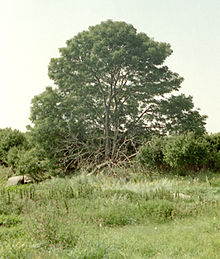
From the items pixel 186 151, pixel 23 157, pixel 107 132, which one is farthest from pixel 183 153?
pixel 23 157

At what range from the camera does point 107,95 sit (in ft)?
62.6

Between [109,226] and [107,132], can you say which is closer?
[109,226]

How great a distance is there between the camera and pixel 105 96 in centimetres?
1912

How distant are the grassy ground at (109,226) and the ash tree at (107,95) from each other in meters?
7.65

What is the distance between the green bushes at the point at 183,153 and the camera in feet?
47.9

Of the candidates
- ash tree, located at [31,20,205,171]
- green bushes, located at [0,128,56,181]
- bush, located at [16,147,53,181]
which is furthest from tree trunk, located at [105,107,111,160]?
bush, located at [16,147,53,181]

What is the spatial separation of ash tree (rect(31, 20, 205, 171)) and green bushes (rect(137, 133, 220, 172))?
63.4 inches

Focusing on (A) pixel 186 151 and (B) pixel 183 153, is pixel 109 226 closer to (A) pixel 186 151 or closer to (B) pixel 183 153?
(B) pixel 183 153

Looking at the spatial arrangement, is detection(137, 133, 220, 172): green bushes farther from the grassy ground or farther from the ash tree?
the grassy ground

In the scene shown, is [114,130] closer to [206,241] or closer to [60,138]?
[60,138]

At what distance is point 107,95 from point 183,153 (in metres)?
6.97

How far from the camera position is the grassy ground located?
15.0ft

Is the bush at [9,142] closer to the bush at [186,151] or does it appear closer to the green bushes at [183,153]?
the green bushes at [183,153]

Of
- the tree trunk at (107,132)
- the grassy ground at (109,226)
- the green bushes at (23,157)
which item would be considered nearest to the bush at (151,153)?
the tree trunk at (107,132)
